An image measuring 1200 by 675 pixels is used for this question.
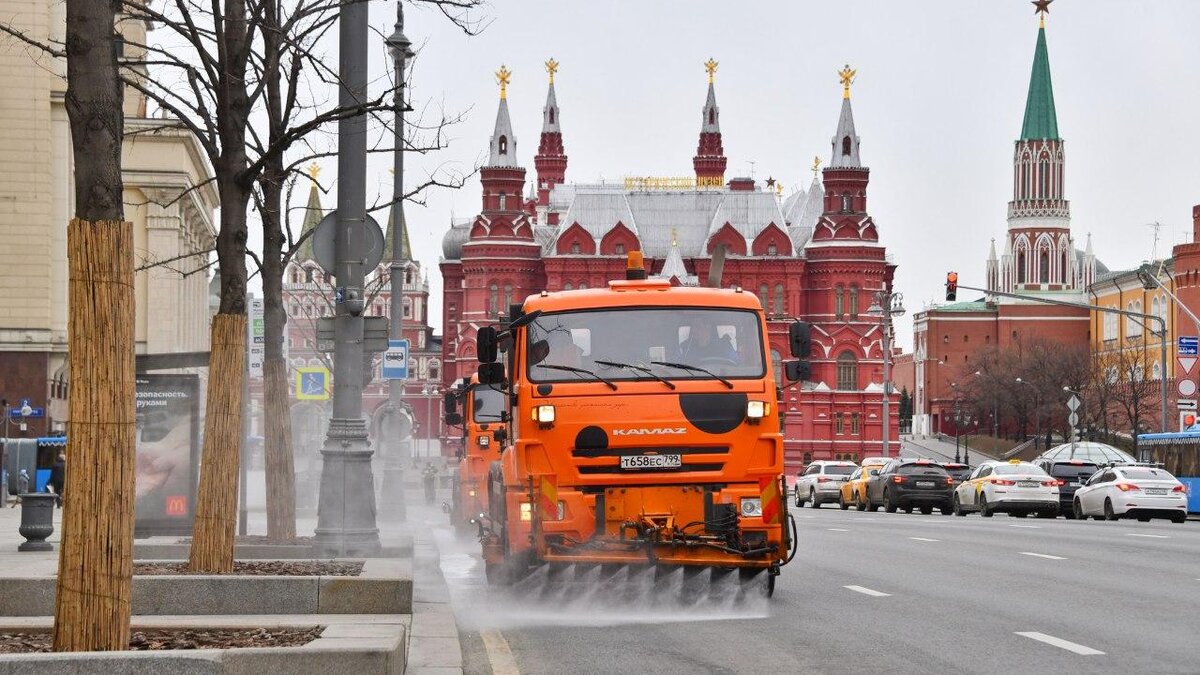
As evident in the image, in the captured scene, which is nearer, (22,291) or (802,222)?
(22,291)

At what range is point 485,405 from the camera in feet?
95.0

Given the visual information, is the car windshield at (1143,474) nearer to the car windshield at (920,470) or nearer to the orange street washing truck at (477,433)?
the car windshield at (920,470)

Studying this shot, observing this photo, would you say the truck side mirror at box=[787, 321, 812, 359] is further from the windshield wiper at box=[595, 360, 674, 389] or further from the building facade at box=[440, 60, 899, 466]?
the building facade at box=[440, 60, 899, 466]

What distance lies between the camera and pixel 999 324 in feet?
582

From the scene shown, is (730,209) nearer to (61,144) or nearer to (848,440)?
(848,440)

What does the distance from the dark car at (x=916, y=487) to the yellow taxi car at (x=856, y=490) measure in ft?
6.09

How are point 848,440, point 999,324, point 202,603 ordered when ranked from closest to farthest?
1. point 202,603
2. point 848,440
3. point 999,324

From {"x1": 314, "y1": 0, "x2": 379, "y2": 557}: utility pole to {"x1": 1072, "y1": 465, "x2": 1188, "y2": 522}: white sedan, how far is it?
2917 cm

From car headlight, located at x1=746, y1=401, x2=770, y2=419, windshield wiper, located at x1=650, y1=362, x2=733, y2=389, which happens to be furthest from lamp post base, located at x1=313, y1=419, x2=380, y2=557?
car headlight, located at x1=746, y1=401, x2=770, y2=419

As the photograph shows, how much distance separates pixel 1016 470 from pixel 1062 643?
35.6 metres

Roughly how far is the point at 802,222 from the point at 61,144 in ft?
292

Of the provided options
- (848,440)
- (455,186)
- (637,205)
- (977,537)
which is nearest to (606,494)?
(455,186)

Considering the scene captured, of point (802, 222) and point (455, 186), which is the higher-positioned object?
point (802, 222)

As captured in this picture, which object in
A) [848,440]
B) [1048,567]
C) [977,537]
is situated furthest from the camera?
[848,440]
